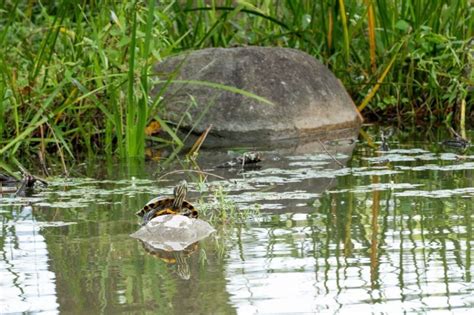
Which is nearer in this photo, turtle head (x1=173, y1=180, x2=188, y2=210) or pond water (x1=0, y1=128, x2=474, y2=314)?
pond water (x1=0, y1=128, x2=474, y2=314)

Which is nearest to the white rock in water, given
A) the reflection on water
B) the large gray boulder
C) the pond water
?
the pond water

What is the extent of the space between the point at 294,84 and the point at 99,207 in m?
3.05

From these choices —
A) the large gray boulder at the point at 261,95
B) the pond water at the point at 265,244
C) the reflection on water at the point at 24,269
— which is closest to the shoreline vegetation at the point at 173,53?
the large gray boulder at the point at 261,95

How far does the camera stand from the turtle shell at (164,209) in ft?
14.3

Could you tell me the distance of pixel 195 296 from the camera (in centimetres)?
317

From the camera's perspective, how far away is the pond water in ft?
10.3

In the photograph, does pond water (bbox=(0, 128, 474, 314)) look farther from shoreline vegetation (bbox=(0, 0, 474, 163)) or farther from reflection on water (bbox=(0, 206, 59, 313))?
shoreline vegetation (bbox=(0, 0, 474, 163))

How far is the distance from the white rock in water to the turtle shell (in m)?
0.16

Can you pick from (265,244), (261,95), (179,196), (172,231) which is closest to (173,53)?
(261,95)

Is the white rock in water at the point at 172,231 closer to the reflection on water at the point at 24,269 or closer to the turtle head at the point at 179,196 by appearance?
the turtle head at the point at 179,196

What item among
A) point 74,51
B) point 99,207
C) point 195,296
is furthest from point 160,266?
point 74,51

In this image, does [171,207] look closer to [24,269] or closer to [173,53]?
[24,269]

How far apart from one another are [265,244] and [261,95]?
12.2ft

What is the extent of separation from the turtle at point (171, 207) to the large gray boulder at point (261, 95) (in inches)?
106
